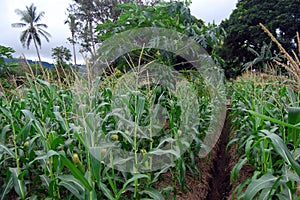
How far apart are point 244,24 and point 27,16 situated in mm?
24021

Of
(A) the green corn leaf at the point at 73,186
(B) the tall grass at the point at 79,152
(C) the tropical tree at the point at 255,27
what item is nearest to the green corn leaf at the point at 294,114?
(B) the tall grass at the point at 79,152

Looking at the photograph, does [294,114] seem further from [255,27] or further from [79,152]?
[255,27]

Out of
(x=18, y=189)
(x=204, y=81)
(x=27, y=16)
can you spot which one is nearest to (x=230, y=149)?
(x=204, y=81)

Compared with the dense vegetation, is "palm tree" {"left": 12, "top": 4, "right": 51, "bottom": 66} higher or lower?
higher

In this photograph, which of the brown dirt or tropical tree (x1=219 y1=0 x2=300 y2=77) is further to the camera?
tropical tree (x1=219 y1=0 x2=300 y2=77)

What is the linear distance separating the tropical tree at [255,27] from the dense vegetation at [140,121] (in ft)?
56.8

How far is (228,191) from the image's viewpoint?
312cm

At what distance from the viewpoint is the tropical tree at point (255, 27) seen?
21.6 m

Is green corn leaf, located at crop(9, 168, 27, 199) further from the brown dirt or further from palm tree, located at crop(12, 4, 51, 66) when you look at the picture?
palm tree, located at crop(12, 4, 51, 66)

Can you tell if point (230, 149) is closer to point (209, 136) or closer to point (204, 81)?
point (209, 136)

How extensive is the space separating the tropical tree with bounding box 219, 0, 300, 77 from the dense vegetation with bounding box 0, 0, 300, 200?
1733 cm

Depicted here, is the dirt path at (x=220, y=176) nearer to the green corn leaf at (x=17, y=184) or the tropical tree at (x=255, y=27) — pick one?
the green corn leaf at (x=17, y=184)

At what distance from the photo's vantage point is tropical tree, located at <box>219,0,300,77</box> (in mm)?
21641

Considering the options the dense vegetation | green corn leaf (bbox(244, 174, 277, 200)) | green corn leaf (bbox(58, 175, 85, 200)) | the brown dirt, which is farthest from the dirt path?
green corn leaf (bbox(58, 175, 85, 200))
